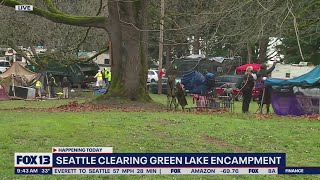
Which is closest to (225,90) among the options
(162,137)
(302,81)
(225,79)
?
(302,81)

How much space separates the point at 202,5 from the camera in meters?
18.2

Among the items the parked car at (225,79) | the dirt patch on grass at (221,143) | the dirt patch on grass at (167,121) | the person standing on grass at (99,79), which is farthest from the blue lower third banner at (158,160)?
the person standing on grass at (99,79)

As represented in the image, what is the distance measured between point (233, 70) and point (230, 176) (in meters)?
36.4

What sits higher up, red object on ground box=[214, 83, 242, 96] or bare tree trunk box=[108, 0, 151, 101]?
bare tree trunk box=[108, 0, 151, 101]

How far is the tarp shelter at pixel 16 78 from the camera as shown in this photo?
32.7 metres

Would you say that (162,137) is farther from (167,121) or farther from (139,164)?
(139,164)

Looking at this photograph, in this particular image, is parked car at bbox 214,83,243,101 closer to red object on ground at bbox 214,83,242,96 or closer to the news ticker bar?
red object on ground at bbox 214,83,242,96

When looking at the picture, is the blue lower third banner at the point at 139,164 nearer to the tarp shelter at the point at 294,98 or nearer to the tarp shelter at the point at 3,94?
the tarp shelter at the point at 294,98

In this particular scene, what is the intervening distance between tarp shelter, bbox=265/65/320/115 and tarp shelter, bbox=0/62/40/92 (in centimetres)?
1890

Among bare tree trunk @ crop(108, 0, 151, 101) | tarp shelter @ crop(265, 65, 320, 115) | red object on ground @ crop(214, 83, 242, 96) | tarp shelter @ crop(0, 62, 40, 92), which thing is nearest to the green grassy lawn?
tarp shelter @ crop(265, 65, 320, 115)

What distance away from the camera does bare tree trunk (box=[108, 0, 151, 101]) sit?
1991 cm

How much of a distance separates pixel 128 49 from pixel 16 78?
49.9 ft

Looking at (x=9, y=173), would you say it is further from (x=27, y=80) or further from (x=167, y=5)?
(x=27, y=80)

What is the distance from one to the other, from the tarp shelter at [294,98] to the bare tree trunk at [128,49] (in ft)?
16.4
